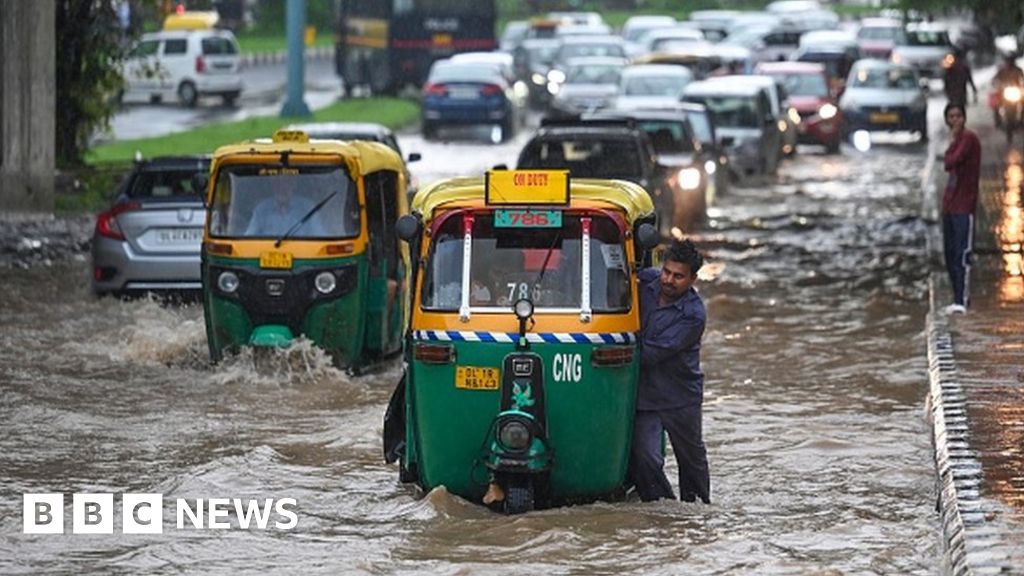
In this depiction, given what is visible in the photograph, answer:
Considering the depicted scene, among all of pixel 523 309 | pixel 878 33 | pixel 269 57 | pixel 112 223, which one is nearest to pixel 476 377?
pixel 523 309

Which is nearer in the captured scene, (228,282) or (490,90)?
(228,282)

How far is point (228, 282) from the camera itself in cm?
1722

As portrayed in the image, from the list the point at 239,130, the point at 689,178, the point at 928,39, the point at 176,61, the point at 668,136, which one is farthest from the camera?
the point at 928,39

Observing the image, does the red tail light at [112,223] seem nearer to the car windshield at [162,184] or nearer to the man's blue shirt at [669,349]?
the car windshield at [162,184]

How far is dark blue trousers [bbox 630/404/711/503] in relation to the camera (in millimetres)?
12383

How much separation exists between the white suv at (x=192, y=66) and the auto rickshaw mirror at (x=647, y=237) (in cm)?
4259

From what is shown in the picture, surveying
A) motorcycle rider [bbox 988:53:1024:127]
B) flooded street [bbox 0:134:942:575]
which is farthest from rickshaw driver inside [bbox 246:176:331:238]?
motorcycle rider [bbox 988:53:1024:127]

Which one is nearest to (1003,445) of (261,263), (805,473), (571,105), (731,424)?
(805,473)

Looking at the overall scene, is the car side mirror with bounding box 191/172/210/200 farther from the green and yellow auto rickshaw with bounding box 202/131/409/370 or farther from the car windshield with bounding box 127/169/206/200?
the green and yellow auto rickshaw with bounding box 202/131/409/370

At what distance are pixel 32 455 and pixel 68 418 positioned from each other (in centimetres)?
139

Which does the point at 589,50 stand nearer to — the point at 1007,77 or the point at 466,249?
the point at 1007,77

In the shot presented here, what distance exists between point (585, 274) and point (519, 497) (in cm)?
120

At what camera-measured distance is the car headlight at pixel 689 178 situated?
1133 inches

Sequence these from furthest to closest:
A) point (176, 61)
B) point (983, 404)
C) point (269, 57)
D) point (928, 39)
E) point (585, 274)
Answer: point (269, 57)
point (928, 39)
point (176, 61)
point (983, 404)
point (585, 274)
